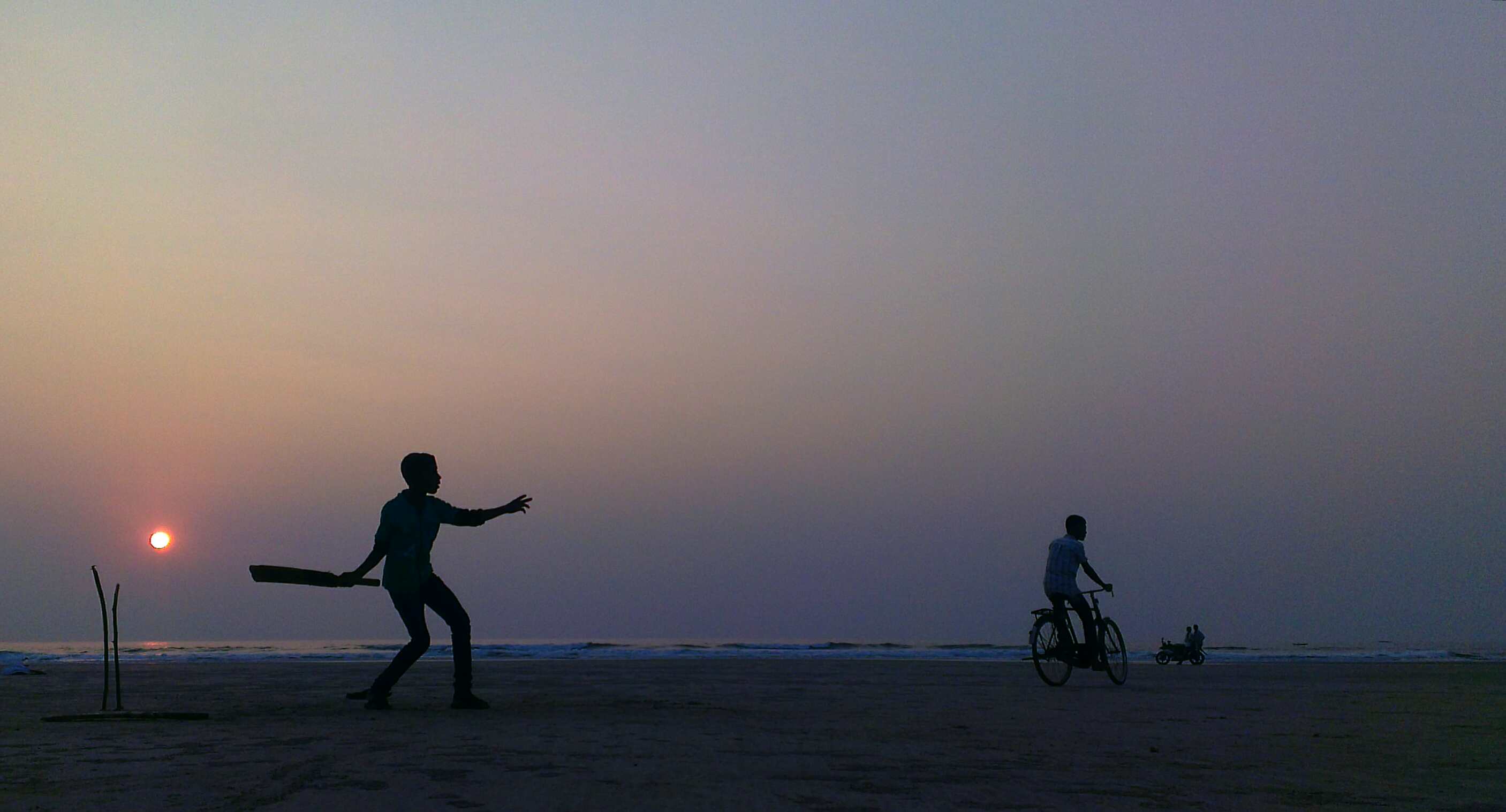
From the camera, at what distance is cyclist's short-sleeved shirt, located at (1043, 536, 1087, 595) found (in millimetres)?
14555

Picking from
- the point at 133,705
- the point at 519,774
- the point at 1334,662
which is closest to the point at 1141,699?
the point at 519,774

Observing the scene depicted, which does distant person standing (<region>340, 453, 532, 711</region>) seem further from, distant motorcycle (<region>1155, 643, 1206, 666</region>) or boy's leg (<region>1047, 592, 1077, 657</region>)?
distant motorcycle (<region>1155, 643, 1206, 666</region>)

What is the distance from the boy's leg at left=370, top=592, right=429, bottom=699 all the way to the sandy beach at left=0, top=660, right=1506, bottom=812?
0.34 meters

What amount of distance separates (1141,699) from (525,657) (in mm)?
18804

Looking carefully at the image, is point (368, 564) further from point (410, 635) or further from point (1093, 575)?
point (1093, 575)

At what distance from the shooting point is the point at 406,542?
31.5 ft

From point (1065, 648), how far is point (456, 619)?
7994 mm

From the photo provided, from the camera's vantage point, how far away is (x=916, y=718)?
30.3 feet

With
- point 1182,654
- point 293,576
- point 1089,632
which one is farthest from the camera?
point 1182,654

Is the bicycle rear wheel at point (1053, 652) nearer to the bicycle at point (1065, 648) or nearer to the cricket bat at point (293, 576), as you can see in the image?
the bicycle at point (1065, 648)

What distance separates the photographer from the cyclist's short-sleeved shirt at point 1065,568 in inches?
573

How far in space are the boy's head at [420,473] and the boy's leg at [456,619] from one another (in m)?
0.76

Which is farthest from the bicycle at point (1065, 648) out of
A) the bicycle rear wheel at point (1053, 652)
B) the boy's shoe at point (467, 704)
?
the boy's shoe at point (467, 704)

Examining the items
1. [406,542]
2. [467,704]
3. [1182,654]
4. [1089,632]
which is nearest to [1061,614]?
[1089,632]
